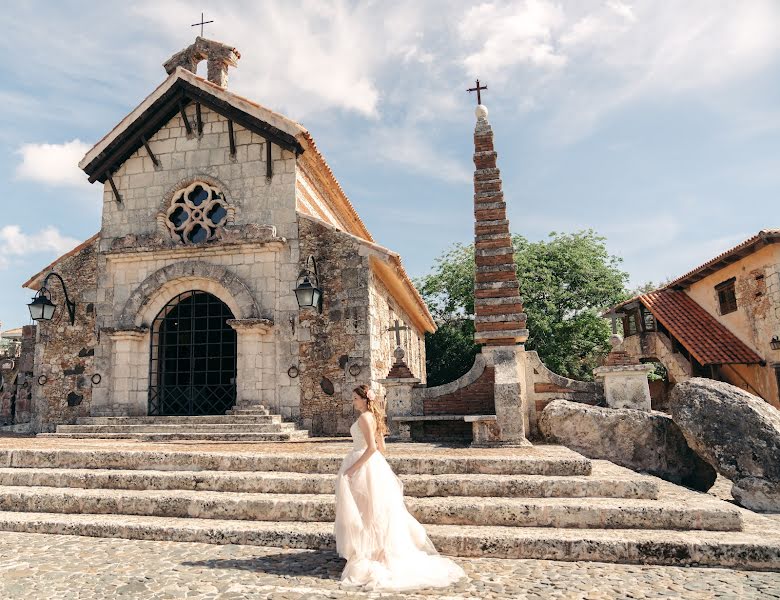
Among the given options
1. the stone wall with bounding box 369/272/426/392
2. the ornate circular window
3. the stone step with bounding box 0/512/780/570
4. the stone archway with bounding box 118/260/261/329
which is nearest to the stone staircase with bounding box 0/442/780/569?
the stone step with bounding box 0/512/780/570

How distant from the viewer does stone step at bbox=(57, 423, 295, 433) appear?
10136 mm

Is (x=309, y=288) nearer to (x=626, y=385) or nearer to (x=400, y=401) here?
(x=400, y=401)

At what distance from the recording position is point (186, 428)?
409 inches

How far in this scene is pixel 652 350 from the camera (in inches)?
756

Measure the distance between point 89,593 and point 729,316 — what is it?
745 inches

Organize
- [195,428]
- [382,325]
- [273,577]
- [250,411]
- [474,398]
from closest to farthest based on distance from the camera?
[273,577], [474,398], [195,428], [250,411], [382,325]

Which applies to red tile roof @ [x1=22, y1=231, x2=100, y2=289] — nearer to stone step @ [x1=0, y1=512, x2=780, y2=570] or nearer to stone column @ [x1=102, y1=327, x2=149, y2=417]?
stone column @ [x1=102, y1=327, x2=149, y2=417]

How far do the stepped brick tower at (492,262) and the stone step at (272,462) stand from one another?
81.9 inches

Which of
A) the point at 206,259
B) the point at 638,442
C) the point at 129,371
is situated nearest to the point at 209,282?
the point at 206,259

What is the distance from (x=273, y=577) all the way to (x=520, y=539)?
2.15m

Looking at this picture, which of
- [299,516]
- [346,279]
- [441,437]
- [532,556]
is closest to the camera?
[532,556]

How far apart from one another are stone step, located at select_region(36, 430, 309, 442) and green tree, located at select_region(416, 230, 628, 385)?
13149mm

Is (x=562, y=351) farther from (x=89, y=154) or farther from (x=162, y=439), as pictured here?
(x=89, y=154)

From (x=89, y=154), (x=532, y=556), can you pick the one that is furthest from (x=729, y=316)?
(x=89, y=154)
